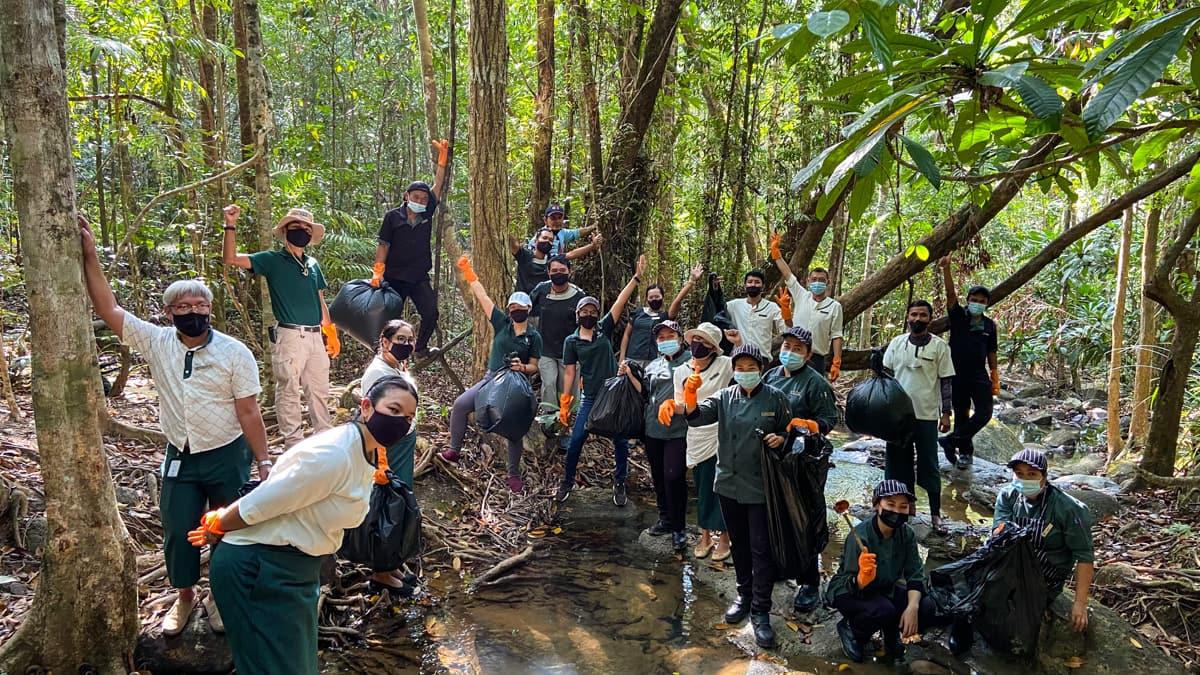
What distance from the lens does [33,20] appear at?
2834mm

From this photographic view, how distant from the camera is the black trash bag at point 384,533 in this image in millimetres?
4199

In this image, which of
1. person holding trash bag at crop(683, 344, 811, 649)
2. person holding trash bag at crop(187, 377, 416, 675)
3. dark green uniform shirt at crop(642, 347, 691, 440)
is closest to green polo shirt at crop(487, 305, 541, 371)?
dark green uniform shirt at crop(642, 347, 691, 440)

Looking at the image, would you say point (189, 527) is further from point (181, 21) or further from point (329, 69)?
point (329, 69)

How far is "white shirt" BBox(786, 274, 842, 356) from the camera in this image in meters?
7.07

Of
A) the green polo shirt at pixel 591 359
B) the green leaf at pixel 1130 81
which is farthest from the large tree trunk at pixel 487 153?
the green leaf at pixel 1130 81

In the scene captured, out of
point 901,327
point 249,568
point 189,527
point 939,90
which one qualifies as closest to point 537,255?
point 189,527

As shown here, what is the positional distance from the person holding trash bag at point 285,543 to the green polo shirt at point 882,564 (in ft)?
9.48

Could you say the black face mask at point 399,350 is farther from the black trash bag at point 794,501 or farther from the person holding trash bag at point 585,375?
the black trash bag at point 794,501

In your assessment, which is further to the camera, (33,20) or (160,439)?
(160,439)

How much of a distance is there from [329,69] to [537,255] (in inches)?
277

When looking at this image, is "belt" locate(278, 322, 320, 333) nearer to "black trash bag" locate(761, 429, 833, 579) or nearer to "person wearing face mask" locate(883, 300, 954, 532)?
"black trash bag" locate(761, 429, 833, 579)

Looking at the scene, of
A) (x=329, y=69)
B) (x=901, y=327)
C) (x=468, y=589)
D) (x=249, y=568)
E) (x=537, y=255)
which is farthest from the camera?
(x=901, y=327)

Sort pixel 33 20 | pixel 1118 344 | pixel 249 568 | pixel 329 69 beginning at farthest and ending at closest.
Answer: pixel 329 69
pixel 1118 344
pixel 33 20
pixel 249 568

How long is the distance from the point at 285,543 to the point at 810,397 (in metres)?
3.45
